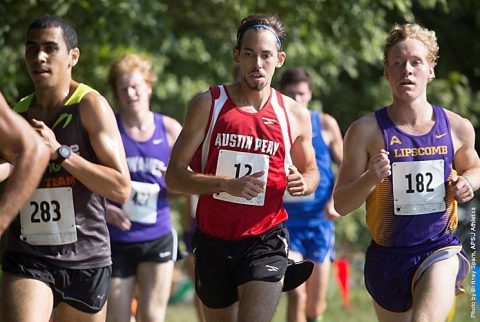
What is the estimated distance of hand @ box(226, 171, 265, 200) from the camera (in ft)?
19.5

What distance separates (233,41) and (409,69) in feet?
26.2

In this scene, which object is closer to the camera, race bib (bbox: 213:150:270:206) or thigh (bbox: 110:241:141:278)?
race bib (bbox: 213:150:270:206)

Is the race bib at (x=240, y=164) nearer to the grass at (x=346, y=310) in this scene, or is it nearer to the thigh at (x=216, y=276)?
the thigh at (x=216, y=276)

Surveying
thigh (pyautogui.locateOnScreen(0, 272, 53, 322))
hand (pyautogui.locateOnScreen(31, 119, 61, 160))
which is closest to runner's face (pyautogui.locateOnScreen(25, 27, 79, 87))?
hand (pyautogui.locateOnScreen(31, 119, 61, 160))

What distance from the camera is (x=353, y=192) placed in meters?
6.30

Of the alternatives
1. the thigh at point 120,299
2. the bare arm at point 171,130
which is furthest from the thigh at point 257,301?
the bare arm at point 171,130

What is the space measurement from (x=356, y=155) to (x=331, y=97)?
1049 centimetres

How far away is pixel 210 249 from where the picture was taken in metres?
6.40

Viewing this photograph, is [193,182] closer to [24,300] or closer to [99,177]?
[99,177]

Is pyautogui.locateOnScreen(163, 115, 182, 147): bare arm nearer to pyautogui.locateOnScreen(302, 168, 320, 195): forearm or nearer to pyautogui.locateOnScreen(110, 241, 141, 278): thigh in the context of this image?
pyautogui.locateOnScreen(110, 241, 141, 278): thigh

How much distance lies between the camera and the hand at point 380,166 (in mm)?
6047

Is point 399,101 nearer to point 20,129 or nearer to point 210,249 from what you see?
point 210,249

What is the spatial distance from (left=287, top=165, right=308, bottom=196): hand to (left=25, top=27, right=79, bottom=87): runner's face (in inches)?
54.3

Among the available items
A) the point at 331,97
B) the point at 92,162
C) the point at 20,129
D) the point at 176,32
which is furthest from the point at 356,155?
the point at 331,97
